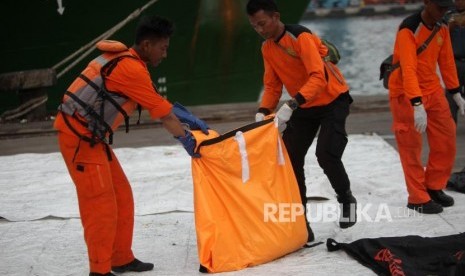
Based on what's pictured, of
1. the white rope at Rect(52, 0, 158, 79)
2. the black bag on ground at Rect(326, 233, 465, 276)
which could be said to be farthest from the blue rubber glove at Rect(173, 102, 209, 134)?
the white rope at Rect(52, 0, 158, 79)

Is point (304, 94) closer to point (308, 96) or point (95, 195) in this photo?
point (308, 96)

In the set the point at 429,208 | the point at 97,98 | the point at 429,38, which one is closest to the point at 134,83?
the point at 97,98

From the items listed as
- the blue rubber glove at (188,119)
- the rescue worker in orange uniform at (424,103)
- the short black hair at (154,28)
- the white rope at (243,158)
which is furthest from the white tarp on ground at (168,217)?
the short black hair at (154,28)

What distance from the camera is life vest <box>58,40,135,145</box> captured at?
420 centimetres

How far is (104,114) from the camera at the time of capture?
4.24m

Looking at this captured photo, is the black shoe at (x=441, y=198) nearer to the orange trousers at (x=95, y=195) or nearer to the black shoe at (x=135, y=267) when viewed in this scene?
the black shoe at (x=135, y=267)

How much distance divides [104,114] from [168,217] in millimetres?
1672

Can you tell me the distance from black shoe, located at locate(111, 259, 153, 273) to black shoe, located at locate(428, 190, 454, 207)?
2.25 metres

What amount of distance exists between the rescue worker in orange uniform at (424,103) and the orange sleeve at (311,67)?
2.95 feet

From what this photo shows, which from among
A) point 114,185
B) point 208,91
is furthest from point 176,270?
point 208,91

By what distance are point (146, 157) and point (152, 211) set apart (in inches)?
77.8

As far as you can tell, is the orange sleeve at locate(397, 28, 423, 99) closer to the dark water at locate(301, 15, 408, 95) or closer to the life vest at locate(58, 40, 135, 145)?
the life vest at locate(58, 40, 135, 145)

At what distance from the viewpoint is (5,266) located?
4820 millimetres

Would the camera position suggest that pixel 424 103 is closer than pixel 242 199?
No
